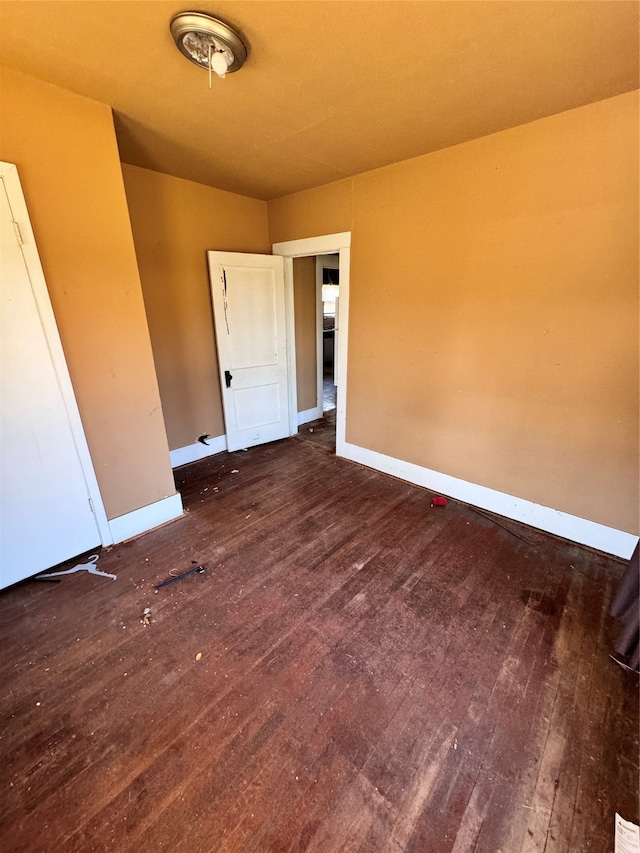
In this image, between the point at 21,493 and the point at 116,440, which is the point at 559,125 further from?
the point at 21,493

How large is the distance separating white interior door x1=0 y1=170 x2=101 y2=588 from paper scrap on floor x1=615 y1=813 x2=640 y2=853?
2.74m

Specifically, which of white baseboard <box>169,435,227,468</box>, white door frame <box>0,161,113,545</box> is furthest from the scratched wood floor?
white baseboard <box>169,435,227,468</box>

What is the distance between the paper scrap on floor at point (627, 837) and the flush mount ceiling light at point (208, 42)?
302 centimetres

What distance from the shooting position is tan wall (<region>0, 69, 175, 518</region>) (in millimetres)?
1680

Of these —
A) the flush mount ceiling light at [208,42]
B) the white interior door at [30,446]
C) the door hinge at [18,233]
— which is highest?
the flush mount ceiling light at [208,42]

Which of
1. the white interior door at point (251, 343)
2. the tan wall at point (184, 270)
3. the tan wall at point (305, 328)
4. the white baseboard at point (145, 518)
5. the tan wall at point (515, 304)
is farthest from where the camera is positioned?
the tan wall at point (305, 328)

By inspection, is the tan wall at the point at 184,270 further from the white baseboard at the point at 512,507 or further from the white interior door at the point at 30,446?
the white baseboard at the point at 512,507

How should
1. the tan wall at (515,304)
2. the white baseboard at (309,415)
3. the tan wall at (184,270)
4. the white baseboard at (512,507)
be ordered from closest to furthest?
the tan wall at (515,304), the white baseboard at (512,507), the tan wall at (184,270), the white baseboard at (309,415)

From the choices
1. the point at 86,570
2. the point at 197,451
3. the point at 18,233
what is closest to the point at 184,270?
the point at 18,233

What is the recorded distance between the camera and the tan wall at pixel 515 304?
1915 mm

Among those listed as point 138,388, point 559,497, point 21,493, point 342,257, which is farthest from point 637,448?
point 21,493

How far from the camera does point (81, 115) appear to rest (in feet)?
5.81

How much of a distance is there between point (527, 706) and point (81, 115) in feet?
11.4

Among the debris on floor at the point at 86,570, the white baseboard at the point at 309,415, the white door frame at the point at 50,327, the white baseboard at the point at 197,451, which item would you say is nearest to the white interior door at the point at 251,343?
the white baseboard at the point at 197,451
